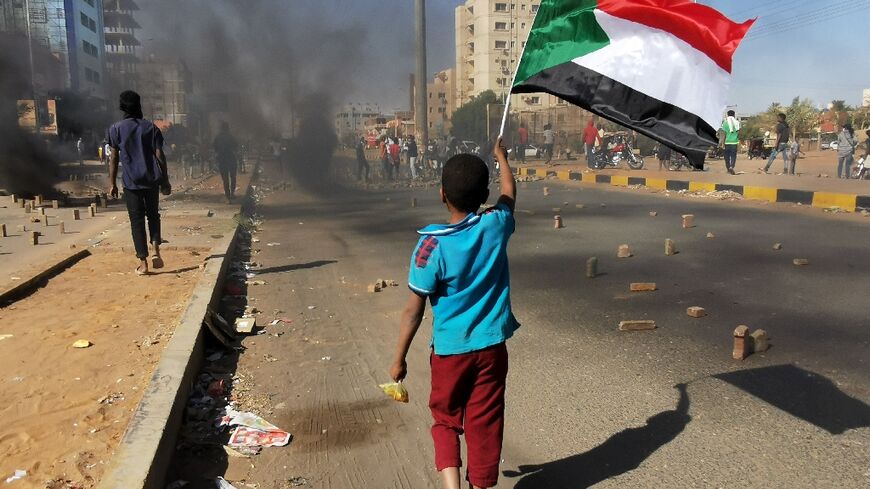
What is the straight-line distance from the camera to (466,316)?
2.24 meters

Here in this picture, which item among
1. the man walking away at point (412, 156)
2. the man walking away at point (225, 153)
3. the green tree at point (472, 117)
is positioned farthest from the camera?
the green tree at point (472, 117)

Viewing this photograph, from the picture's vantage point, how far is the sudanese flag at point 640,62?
3.06 metres

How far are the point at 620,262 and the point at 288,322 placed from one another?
11.7 ft

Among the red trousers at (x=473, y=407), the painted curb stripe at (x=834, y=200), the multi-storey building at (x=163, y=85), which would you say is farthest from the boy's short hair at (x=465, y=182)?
the multi-storey building at (x=163, y=85)

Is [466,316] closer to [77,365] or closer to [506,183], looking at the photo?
[506,183]

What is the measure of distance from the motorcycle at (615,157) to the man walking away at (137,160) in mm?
17295

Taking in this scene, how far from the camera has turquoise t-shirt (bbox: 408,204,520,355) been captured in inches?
86.4

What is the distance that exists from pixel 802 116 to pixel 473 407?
3869 cm

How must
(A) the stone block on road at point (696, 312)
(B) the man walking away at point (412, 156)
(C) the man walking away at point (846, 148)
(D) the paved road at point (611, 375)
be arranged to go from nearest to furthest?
(D) the paved road at point (611, 375) < (A) the stone block on road at point (696, 312) < (C) the man walking away at point (846, 148) < (B) the man walking away at point (412, 156)

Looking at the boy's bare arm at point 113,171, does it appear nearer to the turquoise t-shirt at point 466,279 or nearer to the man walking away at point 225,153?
the turquoise t-shirt at point 466,279

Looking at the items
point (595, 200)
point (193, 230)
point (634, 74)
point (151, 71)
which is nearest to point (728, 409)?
point (634, 74)

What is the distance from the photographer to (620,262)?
6930 millimetres

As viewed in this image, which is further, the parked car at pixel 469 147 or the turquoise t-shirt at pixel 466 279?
the parked car at pixel 469 147

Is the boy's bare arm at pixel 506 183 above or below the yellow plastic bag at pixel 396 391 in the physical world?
above
